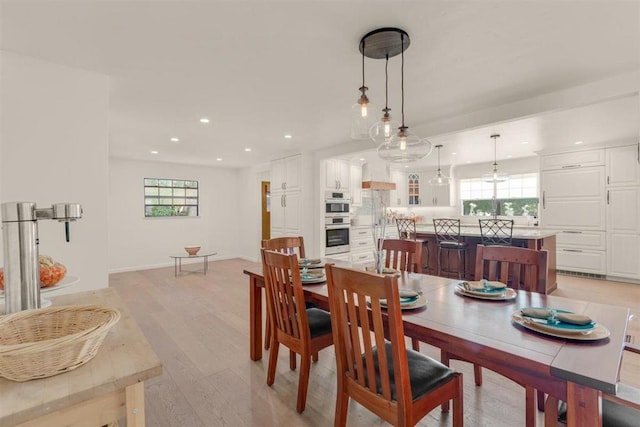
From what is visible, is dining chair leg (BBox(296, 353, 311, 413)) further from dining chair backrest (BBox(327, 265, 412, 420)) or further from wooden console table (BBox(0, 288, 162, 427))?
wooden console table (BBox(0, 288, 162, 427))

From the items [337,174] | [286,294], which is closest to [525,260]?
[286,294]

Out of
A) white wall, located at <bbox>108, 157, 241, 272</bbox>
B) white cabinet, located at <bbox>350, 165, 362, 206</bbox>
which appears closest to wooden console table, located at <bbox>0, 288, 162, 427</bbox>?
white cabinet, located at <bbox>350, 165, 362, 206</bbox>

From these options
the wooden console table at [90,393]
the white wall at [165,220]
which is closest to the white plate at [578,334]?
the wooden console table at [90,393]

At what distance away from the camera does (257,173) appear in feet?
24.1

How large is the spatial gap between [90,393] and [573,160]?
7.12m

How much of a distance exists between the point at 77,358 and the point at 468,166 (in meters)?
8.18

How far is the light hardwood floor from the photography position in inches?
72.8

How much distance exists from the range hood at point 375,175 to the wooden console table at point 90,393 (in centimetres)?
593

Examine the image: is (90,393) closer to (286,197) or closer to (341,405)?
(341,405)

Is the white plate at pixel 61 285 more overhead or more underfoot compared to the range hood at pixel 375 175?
more underfoot

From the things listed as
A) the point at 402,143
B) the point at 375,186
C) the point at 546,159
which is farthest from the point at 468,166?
the point at 402,143

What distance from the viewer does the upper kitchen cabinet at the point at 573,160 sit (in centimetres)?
527

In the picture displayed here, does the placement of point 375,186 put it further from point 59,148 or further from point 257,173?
point 59,148

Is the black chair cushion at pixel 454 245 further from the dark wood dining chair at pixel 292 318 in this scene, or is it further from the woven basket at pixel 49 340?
the woven basket at pixel 49 340
